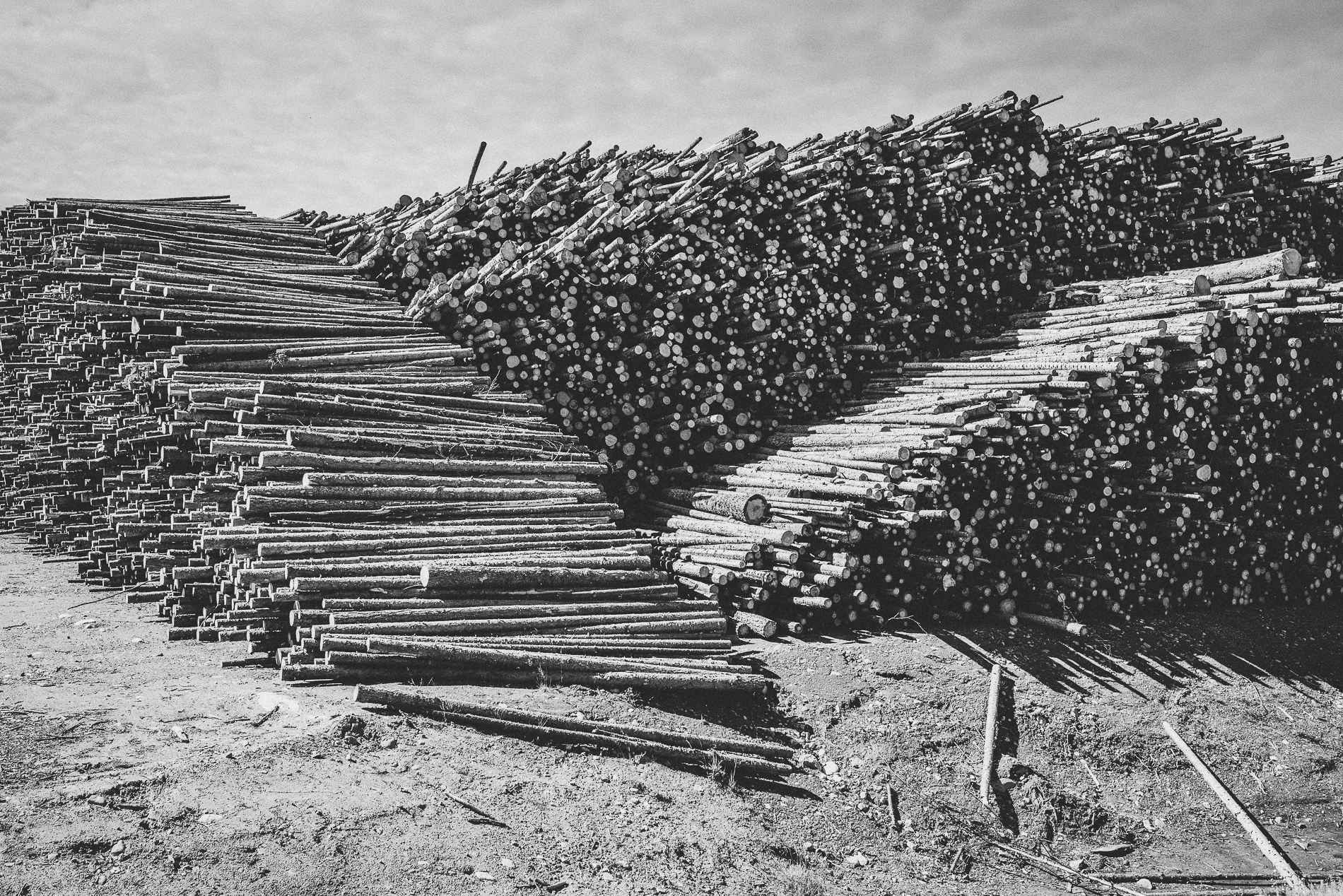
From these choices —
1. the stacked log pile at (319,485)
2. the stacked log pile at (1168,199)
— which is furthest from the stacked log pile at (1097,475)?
the stacked log pile at (1168,199)

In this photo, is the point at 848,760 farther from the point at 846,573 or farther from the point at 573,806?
the point at 573,806

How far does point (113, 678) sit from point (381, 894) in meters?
3.39

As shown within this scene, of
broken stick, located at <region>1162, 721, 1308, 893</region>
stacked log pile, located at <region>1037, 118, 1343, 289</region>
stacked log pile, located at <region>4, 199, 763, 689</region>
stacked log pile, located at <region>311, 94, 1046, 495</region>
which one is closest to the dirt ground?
broken stick, located at <region>1162, 721, 1308, 893</region>

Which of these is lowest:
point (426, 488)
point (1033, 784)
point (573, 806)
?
point (1033, 784)

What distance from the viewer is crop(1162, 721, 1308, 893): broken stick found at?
538cm

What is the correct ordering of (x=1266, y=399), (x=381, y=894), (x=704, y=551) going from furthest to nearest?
(x=1266, y=399) < (x=704, y=551) < (x=381, y=894)

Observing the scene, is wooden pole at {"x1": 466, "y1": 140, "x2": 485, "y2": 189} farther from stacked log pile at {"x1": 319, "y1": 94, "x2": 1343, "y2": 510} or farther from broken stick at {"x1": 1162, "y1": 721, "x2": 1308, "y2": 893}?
broken stick at {"x1": 1162, "y1": 721, "x2": 1308, "y2": 893}

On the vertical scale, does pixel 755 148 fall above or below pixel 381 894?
above

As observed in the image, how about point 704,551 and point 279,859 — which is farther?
point 704,551

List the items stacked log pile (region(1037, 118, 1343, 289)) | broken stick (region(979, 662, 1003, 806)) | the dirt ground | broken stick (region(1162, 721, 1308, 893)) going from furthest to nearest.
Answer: stacked log pile (region(1037, 118, 1343, 289))
broken stick (region(979, 662, 1003, 806))
broken stick (region(1162, 721, 1308, 893))
the dirt ground

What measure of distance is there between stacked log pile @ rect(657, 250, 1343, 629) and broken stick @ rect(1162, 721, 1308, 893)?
1.45 metres

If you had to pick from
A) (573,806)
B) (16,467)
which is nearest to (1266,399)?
(573,806)

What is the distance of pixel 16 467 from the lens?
39.1ft

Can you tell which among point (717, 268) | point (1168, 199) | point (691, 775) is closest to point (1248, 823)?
point (691, 775)
